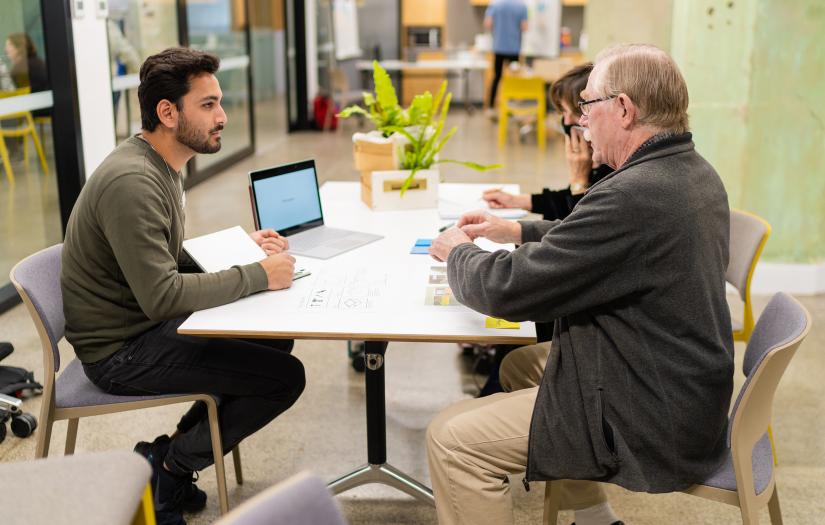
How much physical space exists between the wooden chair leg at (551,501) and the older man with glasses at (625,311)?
5.4 inches

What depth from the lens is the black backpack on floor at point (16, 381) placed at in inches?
121

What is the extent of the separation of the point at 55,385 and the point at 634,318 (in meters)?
1.45

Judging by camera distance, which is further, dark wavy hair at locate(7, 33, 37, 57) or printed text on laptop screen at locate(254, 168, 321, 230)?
dark wavy hair at locate(7, 33, 37, 57)

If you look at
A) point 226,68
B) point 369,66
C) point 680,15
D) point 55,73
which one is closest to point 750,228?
point 680,15

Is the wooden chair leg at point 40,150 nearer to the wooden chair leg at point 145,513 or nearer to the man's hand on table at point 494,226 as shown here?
the man's hand on table at point 494,226

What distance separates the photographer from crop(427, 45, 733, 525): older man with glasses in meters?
1.62

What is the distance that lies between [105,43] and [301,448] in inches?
114

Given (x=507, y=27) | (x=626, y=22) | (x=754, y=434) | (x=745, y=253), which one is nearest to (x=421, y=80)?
(x=507, y=27)

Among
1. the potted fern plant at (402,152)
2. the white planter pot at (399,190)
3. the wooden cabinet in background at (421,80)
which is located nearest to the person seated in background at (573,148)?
the potted fern plant at (402,152)

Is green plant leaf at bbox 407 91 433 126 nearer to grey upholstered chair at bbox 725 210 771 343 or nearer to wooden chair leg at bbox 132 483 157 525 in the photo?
grey upholstered chair at bbox 725 210 771 343

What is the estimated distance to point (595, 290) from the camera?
165 centimetres

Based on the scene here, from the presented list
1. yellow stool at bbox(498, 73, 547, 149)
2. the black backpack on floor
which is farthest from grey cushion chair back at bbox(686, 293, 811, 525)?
yellow stool at bbox(498, 73, 547, 149)

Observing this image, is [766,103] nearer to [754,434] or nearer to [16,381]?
[754,434]

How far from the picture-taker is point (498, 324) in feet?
6.32
